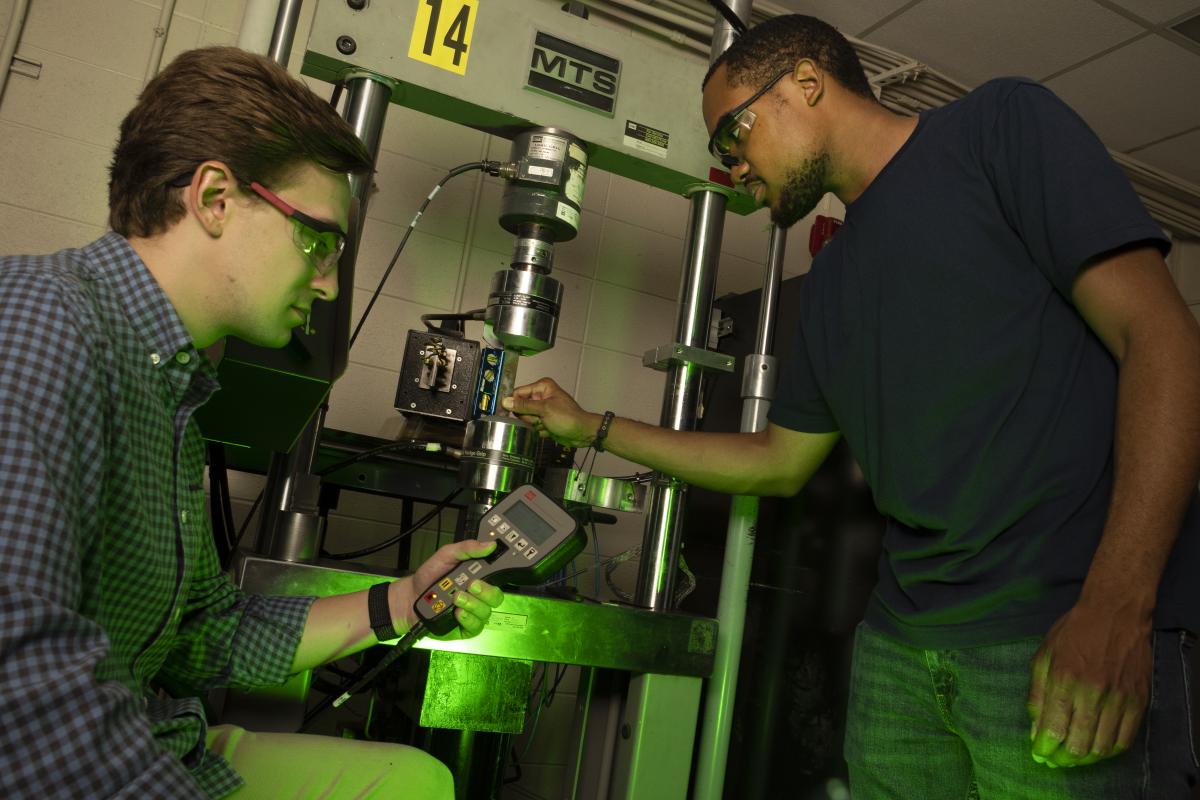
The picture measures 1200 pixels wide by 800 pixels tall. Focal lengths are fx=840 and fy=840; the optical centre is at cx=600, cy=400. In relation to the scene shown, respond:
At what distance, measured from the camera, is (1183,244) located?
364cm

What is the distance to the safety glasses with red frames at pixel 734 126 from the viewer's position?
130 cm

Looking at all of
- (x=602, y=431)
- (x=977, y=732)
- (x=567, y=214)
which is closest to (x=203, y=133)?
(x=567, y=214)

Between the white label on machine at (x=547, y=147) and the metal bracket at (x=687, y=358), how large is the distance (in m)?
0.38

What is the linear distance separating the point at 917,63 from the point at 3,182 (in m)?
2.67

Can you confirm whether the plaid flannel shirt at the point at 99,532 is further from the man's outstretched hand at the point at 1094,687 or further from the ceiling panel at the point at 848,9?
the ceiling panel at the point at 848,9

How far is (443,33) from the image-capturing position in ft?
4.61

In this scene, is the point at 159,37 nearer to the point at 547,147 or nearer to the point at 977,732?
the point at 547,147

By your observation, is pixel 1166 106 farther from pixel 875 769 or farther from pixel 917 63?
pixel 875 769

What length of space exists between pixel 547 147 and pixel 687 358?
1.44 ft

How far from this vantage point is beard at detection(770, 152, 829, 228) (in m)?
1.26

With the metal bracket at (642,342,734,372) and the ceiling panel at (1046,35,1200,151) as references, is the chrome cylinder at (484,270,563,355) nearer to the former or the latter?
the metal bracket at (642,342,734,372)

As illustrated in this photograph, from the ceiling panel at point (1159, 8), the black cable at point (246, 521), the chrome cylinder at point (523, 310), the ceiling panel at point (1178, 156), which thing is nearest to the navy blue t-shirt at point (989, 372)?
the chrome cylinder at point (523, 310)

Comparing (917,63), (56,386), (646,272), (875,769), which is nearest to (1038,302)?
(875,769)

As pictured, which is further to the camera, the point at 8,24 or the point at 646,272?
the point at 646,272
